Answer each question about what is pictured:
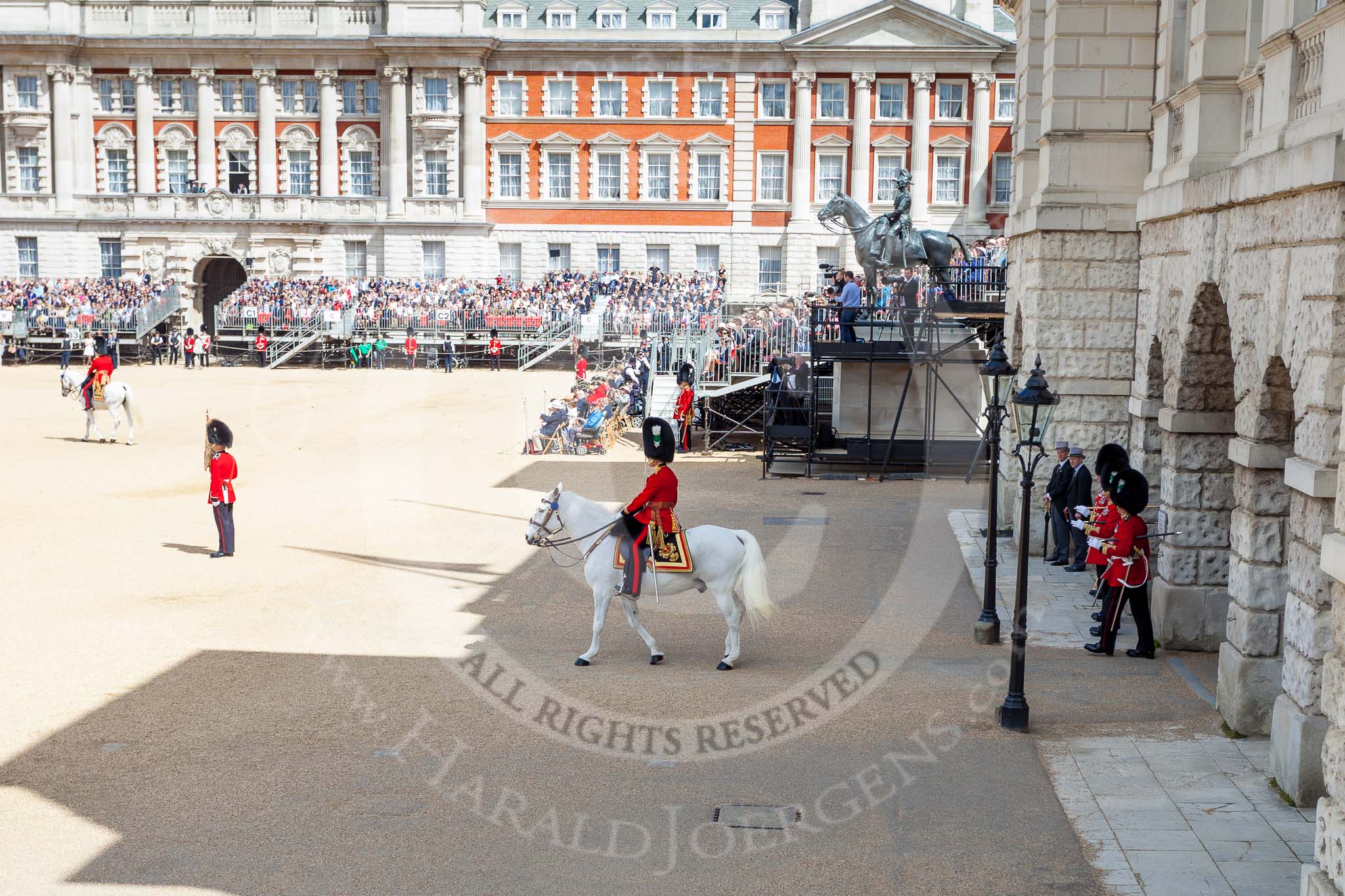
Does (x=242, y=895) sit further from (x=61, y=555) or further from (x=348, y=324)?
(x=348, y=324)

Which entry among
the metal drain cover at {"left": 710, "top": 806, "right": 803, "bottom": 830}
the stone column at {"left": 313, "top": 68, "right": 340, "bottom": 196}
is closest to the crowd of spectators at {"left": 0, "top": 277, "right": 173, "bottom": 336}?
the stone column at {"left": 313, "top": 68, "right": 340, "bottom": 196}

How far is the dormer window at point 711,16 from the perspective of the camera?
184 feet

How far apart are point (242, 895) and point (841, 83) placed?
50.7 meters

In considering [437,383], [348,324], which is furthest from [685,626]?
[348,324]

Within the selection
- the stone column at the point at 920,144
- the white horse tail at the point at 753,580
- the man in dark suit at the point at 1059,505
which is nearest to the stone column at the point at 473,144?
the stone column at the point at 920,144

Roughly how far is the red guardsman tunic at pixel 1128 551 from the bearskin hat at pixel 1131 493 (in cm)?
7

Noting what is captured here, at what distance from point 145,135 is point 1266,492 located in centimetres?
5503

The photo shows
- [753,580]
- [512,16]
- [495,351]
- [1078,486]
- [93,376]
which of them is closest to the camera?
[753,580]

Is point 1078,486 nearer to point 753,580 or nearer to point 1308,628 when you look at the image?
point 753,580

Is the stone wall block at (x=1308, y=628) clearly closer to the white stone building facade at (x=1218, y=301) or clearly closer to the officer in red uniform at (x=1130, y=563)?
the white stone building facade at (x=1218, y=301)

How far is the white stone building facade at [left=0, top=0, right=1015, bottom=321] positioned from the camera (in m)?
54.6

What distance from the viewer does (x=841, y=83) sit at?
54.8 m

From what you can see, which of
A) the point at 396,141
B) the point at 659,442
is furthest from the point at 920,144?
the point at 659,442

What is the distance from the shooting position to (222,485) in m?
17.3
